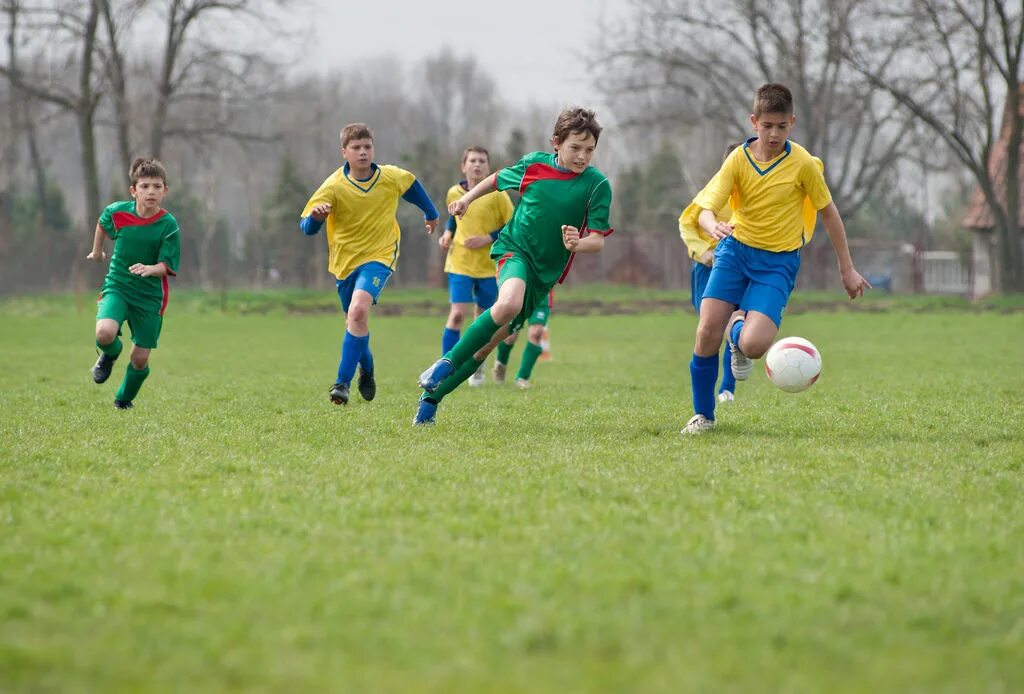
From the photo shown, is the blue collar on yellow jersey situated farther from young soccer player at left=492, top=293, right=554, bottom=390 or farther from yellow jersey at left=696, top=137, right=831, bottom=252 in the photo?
young soccer player at left=492, top=293, right=554, bottom=390

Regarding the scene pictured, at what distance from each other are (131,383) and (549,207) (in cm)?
351

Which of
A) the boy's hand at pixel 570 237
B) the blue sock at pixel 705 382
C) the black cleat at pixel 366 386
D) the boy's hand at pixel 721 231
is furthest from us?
the black cleat at pixel 366 386

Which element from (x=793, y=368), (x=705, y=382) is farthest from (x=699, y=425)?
(x=793, y=368)

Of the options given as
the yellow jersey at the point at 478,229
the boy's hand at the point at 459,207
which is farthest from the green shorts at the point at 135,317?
the yellow jersey at the point at 478,229

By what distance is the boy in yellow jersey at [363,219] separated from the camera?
920 cm

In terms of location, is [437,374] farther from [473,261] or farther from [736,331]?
[473,261]

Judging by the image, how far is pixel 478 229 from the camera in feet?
38.0

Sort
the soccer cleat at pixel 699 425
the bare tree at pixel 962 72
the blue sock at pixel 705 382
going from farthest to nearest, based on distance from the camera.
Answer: the bare tree at pixel 962 72 → the blue sock at pixel 705 382 → the soccer cleat at pixel 699 425

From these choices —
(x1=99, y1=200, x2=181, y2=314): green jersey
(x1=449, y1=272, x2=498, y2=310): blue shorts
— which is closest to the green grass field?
(x1=99, y1=200, x2=181, y2=314): green jersey

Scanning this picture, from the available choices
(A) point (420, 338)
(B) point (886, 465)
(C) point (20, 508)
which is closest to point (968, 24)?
(A) point (420, 338)

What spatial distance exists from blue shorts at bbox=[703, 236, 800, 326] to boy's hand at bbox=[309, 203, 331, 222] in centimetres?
276

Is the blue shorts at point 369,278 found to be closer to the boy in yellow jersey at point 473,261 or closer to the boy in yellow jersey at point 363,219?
the boy in yellow jersey at point 363,219

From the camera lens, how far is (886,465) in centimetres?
612

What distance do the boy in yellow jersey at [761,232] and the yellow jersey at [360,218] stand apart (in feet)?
9.27
